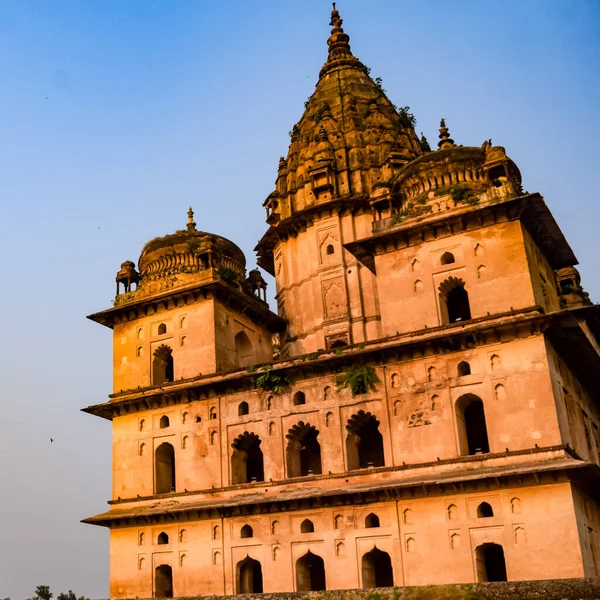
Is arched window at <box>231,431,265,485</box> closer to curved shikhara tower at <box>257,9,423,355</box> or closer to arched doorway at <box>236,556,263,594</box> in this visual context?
arched doorway at <box>236,556,263,594</box>

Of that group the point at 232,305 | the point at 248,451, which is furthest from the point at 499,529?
the point at 232,305

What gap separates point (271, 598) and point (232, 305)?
15735mm

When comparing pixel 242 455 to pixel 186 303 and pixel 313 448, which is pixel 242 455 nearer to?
pixel 313 448

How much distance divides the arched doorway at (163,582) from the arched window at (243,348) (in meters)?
8.00

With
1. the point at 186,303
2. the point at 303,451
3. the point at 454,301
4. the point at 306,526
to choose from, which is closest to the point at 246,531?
the point at 306,526

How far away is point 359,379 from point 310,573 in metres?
6.28

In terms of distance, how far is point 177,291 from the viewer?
3127cm

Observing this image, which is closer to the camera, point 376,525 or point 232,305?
point 376,525

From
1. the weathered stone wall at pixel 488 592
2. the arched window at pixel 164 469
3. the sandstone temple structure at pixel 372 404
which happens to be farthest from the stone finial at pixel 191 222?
the weathered stone wall at pixel 488 592

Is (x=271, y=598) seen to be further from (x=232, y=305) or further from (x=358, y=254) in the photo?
(x=232, y=305)

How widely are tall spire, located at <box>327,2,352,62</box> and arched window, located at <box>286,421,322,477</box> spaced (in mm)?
19988

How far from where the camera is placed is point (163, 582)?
2839cm

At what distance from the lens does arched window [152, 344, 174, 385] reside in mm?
31625

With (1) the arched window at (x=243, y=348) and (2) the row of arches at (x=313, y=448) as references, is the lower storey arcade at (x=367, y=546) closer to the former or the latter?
(2) the row of arches at (x=313, y=448)
